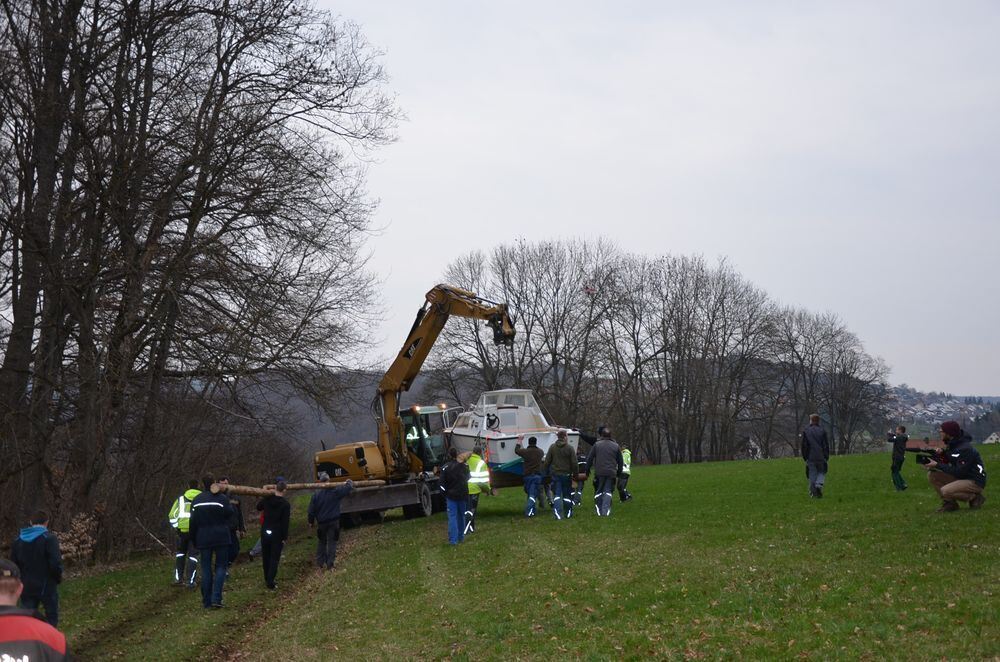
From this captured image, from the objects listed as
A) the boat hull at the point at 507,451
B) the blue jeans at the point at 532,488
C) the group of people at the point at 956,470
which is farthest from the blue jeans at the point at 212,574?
the group of people at the point at 956,470

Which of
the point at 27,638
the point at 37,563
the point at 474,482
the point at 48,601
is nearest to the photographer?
the point at 27,638

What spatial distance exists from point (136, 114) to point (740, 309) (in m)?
63.3

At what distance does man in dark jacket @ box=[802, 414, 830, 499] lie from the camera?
72.0ft

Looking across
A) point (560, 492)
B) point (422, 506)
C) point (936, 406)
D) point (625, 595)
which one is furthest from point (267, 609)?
point (936, 406)

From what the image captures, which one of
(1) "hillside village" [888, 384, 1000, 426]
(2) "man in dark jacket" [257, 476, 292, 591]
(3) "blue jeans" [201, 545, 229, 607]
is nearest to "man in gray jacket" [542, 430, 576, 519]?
(2) "man in dark jacket" [257, 476, 292, 591]

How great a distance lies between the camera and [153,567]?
23047 millimetres

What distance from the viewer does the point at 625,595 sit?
12.5 m

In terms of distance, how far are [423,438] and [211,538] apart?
44.9ft

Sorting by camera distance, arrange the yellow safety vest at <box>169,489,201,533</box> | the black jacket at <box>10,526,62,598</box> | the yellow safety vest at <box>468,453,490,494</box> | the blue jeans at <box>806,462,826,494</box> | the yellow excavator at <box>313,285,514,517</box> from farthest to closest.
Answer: the yellow excavator at <box>313,285,514,517</box>
the blue jeans at <box>806,462,826,494</box>
the yellow safety vest at <box>468,453,490,494</box>
the yellow safety vest at <box>169,489,201,533</box>
the black jacket at <box>10,526,62,598</box>

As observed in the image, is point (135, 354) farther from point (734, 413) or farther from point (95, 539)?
point (734, 413)

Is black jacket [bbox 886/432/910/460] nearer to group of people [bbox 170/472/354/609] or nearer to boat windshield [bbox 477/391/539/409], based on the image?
boat windshield [bbox 477/391/539/409]

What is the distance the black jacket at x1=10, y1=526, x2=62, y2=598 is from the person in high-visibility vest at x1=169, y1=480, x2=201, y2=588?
17.1 ft

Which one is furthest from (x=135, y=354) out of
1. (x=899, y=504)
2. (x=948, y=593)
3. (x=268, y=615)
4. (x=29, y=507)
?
(x=948, y=593)

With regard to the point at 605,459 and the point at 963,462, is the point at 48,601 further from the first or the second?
the point at 963,462
